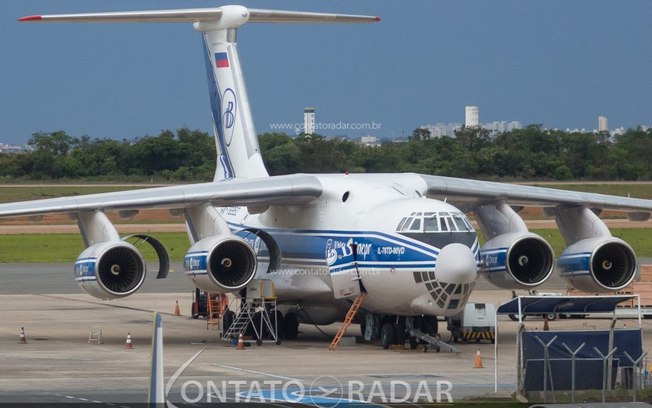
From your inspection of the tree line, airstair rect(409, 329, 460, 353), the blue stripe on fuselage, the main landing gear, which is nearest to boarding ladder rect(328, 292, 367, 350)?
the blue stripe on fuselage

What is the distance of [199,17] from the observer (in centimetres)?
3002

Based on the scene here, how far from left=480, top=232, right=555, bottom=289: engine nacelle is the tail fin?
5777 millimetres

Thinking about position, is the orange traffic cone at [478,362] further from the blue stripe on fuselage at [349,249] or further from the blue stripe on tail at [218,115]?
the blue stripe on tail at [218,115]

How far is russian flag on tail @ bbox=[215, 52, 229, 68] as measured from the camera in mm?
30969

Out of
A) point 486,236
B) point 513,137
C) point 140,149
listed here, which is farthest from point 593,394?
point 140,149

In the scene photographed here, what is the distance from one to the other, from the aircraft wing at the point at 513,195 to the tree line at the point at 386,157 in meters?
34.2

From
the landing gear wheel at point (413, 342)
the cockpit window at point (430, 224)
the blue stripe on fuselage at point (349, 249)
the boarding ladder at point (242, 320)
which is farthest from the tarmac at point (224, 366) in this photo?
the cockpit window at point (430, 224)

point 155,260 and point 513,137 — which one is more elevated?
point 513,137

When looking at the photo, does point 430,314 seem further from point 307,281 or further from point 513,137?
point 513,137

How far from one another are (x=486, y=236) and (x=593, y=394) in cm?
972

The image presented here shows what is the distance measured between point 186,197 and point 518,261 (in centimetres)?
638

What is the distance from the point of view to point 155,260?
53531 mm

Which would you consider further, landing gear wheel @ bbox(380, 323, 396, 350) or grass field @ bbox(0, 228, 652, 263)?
grass field @ bbox(0, 228, 652, 263)

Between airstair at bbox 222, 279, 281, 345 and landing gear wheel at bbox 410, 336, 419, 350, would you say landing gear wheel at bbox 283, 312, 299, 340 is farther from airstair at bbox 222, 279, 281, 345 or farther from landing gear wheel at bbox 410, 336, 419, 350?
landing gear wheel at bbox 410, 336, 419, 350
